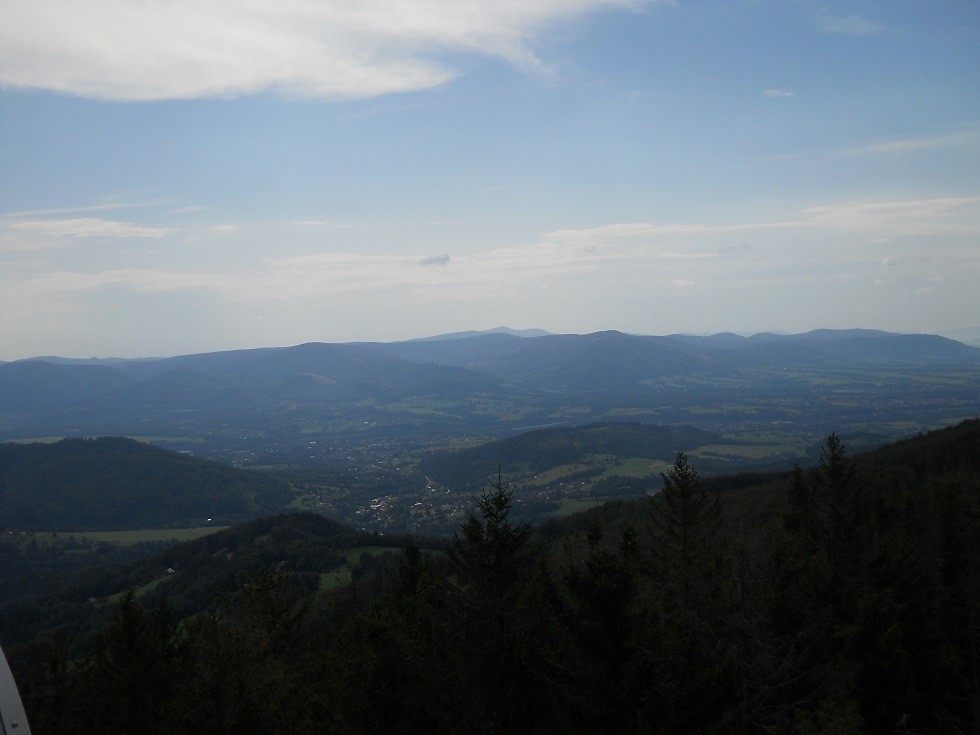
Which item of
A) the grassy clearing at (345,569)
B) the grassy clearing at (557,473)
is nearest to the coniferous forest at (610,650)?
the grassy clearing at (345,569)

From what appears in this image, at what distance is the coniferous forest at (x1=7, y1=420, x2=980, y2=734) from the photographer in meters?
10.2

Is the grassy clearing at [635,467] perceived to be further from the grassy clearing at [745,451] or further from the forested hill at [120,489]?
the forested hill at [120,489]

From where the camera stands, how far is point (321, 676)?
60.4 feet

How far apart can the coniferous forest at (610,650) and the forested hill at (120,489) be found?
12103cm

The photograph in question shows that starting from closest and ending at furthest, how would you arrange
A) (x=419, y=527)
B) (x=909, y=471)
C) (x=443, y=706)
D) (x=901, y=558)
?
1. (x=443, y=706)
2. (x=901, y=558)
3. (x=909, y=471)
4. (x=419, y=527)

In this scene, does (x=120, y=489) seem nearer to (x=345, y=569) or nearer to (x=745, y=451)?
(x=345, y=569)

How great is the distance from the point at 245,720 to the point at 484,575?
16.5 feet

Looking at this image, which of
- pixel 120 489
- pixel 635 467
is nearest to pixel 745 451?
pixel 635 467

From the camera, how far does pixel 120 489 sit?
145 meters

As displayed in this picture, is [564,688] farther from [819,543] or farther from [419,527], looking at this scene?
[419,527]

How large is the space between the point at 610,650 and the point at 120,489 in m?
158

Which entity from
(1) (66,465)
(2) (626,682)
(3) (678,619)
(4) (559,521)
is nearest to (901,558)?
(3) (678,619)

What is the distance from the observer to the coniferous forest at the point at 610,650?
10180 mm

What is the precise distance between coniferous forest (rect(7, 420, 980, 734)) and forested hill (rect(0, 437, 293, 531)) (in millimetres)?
121031
